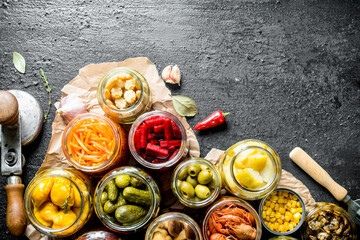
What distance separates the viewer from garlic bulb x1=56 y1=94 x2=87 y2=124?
197 centimetres

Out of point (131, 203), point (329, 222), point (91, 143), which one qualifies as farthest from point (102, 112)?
point (329, 222)

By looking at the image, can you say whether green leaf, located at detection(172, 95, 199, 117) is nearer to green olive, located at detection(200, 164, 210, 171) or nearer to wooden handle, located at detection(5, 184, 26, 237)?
green olive, located at detection(200, 164, 210, 171)

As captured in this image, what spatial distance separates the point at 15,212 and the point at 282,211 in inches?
60.3

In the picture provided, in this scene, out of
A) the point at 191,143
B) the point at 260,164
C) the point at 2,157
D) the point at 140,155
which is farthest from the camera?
the point at 191,143

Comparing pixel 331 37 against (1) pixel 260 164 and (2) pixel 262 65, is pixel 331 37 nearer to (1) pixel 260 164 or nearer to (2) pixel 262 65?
(2) pixel 262 65

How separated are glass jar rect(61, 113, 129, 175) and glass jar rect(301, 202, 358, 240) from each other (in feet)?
3.85

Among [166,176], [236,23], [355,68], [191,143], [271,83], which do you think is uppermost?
[236,23]

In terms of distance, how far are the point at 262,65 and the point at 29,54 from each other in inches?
60.7

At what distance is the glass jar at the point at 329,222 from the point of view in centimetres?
186

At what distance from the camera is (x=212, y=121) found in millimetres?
2033

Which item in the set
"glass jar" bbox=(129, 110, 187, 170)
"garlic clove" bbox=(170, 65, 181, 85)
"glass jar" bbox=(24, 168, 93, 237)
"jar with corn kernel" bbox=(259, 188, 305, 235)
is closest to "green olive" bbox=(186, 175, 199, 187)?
"glass jar" bbox=(129, 110, 187, 170)

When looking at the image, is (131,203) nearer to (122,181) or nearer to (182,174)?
(122,181)

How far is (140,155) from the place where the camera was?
5.74 feet

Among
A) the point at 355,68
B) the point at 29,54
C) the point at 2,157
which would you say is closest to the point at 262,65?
the point at 355,68
